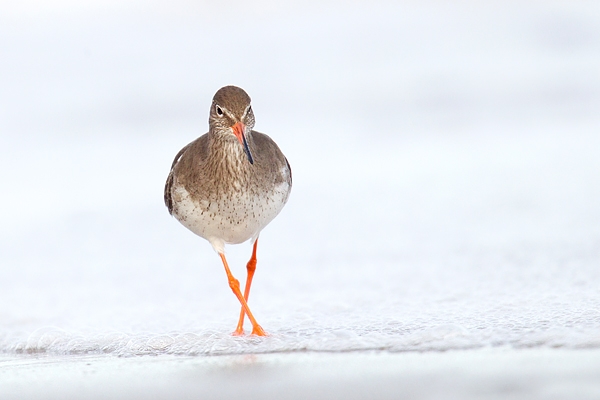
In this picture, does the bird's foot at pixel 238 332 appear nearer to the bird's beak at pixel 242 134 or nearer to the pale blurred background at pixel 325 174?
the pale blurred background at pixel 325 174

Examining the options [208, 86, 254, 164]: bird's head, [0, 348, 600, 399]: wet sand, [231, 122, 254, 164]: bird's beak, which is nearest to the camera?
[0, 348, 600, 399]: wet sand

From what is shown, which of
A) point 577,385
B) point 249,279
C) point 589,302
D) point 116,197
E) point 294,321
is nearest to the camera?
point 577,385

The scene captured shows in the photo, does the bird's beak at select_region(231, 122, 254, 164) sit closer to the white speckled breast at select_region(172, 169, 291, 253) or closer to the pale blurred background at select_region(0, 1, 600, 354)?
the white speckled breast at select_region(172, 169, 291, 253)

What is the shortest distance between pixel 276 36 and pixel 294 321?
12275 mm

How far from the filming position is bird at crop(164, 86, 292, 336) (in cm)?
668

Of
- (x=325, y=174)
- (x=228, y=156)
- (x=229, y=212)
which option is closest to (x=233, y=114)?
(x=228, y=156)

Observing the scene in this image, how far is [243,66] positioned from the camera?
1750cm

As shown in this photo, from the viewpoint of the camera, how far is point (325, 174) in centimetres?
1196

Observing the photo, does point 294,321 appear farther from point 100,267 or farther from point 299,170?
point 299,170

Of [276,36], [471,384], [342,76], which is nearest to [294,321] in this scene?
[471,384]

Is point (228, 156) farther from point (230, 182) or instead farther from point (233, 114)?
point (233, 114)

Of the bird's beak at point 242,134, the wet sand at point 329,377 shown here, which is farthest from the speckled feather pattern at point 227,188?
the wet sand at point 329,377

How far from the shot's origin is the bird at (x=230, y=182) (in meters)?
6.68

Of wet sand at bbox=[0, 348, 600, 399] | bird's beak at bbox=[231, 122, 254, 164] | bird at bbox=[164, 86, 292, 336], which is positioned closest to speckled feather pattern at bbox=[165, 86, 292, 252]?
bird at bbox=[164, 86, 292, 336]
